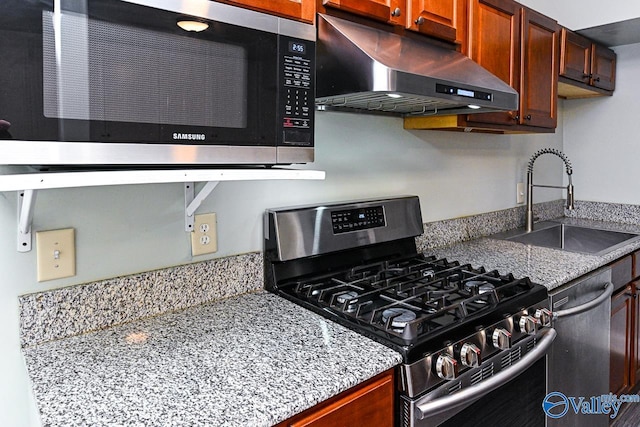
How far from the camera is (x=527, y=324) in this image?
4.12 feet

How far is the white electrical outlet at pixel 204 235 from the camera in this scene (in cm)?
127

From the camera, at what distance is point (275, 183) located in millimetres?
1458

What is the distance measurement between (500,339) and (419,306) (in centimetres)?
22

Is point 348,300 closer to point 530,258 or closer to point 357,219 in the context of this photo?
point 357,219

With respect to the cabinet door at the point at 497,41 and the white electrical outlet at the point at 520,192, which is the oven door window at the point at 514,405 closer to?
the cabinet door at the point at 497,41

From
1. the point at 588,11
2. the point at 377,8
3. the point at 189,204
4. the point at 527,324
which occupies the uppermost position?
the point at 588,11

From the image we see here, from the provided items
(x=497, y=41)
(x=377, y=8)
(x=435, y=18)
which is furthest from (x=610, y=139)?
(x=377, y=8)

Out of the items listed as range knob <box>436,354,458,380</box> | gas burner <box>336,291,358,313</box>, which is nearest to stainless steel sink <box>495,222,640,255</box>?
gas burner <box>336,291,358,313</box>

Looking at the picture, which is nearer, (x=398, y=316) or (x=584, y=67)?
(x=398, y=316)

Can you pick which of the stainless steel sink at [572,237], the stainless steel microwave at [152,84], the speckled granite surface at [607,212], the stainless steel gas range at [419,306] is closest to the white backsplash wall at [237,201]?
the stainless steel gas range at [419,306]

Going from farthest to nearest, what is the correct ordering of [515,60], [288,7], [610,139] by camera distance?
1. [610,139]
2. [515,60]
3. [288,7]

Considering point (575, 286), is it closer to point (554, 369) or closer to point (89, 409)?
point (554, 369)

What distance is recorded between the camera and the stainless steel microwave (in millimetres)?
690

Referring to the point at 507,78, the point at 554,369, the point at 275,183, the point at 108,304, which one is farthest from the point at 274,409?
the point at 507,78
